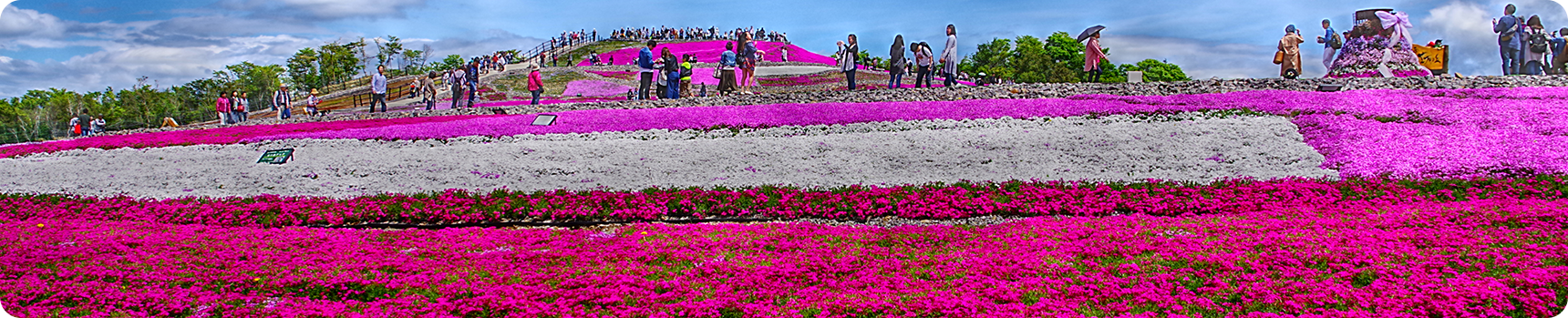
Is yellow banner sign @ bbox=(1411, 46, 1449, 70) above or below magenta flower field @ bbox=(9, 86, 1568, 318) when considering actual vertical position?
above

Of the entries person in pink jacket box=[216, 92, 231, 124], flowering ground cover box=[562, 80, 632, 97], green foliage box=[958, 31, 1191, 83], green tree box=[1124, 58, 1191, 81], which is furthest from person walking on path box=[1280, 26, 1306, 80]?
green tree box=[1124, 58, 1191, 81]

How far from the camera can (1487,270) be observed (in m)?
6.70

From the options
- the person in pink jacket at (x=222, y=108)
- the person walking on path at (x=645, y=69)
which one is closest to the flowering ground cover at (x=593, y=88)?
the person in pink jacket at (x=222, y=108)

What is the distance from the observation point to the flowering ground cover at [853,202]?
1103cm

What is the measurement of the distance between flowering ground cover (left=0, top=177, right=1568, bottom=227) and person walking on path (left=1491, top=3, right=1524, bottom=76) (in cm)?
1589

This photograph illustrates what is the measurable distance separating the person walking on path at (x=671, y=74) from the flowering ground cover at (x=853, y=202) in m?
13.4

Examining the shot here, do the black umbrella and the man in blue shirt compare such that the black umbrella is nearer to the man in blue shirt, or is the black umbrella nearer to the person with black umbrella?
the person with black umbrella

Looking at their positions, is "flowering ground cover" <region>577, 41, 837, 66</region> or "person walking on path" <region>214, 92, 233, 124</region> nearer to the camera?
"person walking on path" <region>214, 92, 233, 124</region>

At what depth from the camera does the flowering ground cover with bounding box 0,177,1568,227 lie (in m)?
11.0

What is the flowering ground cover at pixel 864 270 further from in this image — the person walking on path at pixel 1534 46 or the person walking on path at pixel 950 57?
the person walking on path at pixel 1534 46

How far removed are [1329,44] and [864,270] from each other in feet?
74.5

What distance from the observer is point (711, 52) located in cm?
7506

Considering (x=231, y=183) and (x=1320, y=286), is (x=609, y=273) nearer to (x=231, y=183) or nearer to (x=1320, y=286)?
(x=1320, y=286)

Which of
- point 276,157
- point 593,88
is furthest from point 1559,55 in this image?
point 593,88
